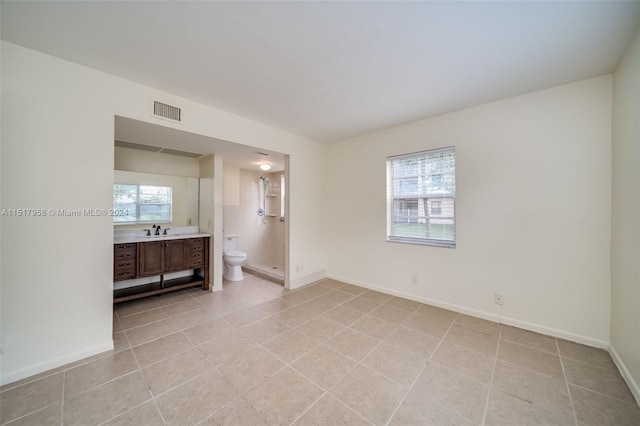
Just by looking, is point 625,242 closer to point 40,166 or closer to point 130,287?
point 40,166

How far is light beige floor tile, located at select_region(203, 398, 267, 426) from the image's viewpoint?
A: 4.55ft

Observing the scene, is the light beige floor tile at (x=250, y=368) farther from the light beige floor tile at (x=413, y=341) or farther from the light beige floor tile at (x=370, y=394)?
the light beige floor tile at (x=413, y=341)

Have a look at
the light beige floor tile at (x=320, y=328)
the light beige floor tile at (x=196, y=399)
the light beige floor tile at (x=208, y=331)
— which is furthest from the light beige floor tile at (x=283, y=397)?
the light beige floor tile at (x=208, y=331)

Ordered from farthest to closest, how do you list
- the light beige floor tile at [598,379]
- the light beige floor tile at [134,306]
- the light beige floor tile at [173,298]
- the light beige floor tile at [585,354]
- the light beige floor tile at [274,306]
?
the light beige floor tile at [173,298], the light beige floor tile at [274,306], the light beige floor tile at [134,306], the light beige floor tile at [585,354], the light beige floor tile at [598,379]

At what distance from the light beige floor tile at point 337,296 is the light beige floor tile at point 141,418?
2217 mm

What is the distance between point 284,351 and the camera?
2.11 metres

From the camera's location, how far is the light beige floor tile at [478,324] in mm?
2463

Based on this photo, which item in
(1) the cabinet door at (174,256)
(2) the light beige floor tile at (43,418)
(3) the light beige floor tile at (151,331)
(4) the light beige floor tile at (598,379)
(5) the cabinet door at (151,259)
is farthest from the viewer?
(1) the cabinet door at (174,256)

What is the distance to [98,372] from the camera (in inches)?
71.7

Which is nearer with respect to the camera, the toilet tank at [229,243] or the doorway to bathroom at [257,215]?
the toilet tank at [229,243]

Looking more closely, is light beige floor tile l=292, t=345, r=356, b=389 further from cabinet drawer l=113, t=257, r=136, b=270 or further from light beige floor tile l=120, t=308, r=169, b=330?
cabinet drawer l=113, t=257, r=136, b=270

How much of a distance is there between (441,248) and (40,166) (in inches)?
160

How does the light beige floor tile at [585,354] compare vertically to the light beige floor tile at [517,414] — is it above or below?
above

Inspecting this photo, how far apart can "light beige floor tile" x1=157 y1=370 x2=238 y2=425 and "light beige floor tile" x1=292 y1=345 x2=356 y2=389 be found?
54 centimetres
